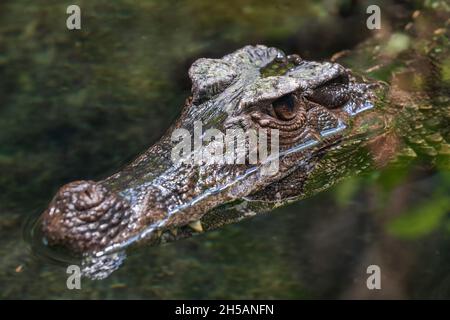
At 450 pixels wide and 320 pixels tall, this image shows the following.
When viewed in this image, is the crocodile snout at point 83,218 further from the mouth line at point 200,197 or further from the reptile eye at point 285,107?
the reptile eye at point 285,107

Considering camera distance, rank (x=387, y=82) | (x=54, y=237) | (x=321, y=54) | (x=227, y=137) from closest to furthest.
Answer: (x=54, y=237), (x=227, y=137), (x=387, y=82), (x=321, y=54)

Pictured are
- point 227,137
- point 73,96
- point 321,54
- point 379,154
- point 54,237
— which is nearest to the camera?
point 54,237

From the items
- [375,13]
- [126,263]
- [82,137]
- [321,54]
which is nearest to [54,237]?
[126,263]

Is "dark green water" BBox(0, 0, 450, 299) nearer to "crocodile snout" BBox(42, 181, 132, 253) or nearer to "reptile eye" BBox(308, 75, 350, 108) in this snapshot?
"crocodile snout" BBox(42, 181, 132, 253)

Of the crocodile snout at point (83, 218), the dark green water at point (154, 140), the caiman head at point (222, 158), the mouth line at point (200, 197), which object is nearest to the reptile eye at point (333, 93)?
the caiman head at point (222, 158)

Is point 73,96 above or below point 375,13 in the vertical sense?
below

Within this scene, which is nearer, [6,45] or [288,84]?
[288,84]

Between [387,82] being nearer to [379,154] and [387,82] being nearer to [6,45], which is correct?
[379,154]

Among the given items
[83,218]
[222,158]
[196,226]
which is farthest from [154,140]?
[83,218]

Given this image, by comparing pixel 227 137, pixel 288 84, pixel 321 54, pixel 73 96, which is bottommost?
pixel 227 137
